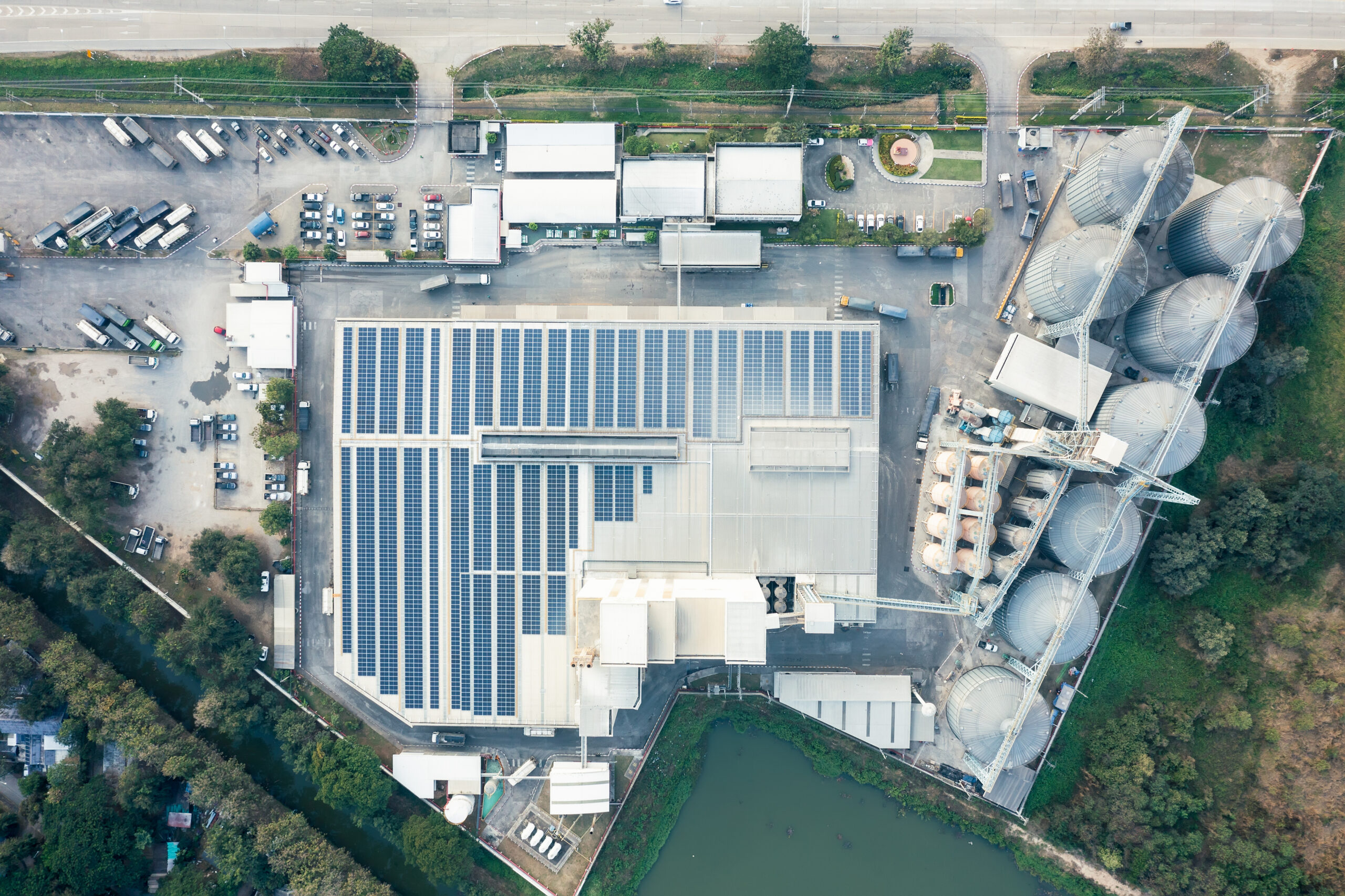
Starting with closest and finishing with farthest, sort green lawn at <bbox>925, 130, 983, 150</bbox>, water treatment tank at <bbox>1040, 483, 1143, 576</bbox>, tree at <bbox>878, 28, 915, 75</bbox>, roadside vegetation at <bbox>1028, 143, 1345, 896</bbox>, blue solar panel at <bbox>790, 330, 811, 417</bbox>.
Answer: water treatment tank at <bbox>1040, 483, 1143, 576</bbox>
blue solar panel at <bbox>790, 330, 811, 417</bbox>
roadside vegetation at <bbox>1028, 143, 1345, 896</bbox>
tree at <bbox>878, 28, 915, 75</bbox>
green lawn at <bbox>925, 130, 983, 150</bbox>

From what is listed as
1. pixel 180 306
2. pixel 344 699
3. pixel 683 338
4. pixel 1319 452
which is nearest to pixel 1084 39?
pixel 1319 452

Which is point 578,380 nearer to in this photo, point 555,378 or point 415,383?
point 555,378

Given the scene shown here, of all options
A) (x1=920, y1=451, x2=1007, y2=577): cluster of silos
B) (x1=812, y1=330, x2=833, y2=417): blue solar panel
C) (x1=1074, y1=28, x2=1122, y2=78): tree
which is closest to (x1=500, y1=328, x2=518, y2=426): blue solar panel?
(x1=812, y1=330, x2=833, y2=417): blue solar panel

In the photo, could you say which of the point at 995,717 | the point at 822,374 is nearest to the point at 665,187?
the point at 822,374

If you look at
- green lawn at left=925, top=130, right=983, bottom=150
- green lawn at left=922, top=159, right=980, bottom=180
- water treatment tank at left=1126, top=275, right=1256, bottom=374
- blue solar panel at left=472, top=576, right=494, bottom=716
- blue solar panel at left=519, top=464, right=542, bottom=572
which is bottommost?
blue solar panel at left=472, top=576, right=494, bottom=716

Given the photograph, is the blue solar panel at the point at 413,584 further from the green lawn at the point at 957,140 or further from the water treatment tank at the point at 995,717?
the green lawn at the point at 957,140

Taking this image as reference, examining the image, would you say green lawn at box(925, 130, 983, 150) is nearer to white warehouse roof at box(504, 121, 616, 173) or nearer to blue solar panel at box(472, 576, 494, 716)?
white warehouse roof at box(504, 121, 616, 173)

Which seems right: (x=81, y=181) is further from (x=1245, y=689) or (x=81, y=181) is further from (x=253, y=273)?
(x=1245, y=689)
